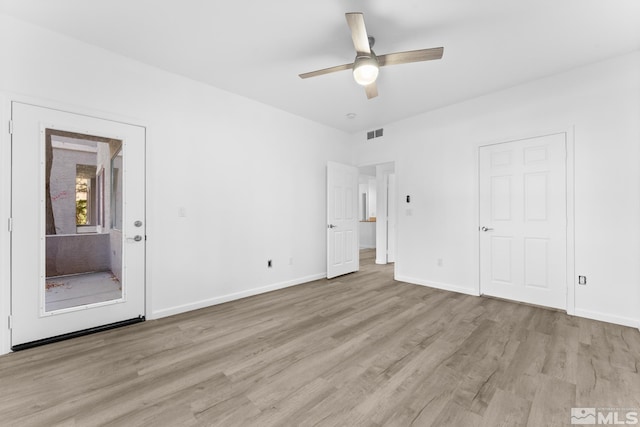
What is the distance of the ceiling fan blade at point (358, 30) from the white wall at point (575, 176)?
2516 mm

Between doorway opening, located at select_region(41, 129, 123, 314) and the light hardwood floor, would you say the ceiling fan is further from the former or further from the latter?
doorway opening, located at select_region(41, 129, 123, 314)

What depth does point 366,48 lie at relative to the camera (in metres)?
2.21

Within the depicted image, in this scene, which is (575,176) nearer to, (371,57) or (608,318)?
(608,318)

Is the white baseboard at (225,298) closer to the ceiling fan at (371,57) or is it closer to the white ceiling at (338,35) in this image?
the white ceiling at (338,35)

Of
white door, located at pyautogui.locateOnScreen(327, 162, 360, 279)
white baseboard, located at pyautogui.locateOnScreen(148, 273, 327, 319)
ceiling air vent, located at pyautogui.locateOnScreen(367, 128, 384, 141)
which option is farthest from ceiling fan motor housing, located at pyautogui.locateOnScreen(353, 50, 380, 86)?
white baseboard, located at pyautogui.locateOnScreen(148, 273, 327, 319)

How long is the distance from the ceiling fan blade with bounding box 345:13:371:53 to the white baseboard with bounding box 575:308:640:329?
3692 mm

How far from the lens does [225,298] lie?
358cm

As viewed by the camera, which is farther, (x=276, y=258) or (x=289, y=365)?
(x=276, y=258)

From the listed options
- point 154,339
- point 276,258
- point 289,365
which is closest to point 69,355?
point 154,339

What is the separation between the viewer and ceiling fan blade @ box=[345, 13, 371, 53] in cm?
184

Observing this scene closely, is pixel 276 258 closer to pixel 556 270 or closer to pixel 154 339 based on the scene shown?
pixel 154 339

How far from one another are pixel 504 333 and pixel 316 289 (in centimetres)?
243

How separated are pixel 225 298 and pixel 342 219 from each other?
2.51 m

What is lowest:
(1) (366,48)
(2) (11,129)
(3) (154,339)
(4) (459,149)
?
(3) (154,339)
